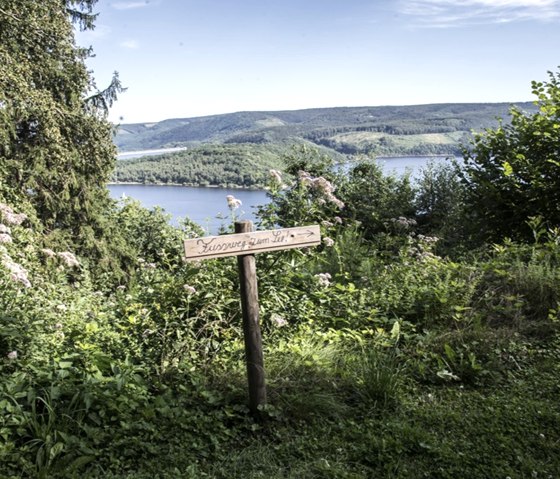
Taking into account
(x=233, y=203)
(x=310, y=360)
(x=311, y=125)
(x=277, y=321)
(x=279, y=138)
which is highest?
(x=311, y=125)

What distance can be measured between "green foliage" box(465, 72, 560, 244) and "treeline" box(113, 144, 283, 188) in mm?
10098

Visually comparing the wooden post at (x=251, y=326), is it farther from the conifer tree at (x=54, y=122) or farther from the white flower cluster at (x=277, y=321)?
the conifer tree at (x=54, y=122)

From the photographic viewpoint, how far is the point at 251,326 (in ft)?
10.0

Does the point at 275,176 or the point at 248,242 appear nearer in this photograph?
the point at 248,242

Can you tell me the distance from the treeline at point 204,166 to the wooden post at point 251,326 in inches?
523

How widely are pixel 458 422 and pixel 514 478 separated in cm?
57

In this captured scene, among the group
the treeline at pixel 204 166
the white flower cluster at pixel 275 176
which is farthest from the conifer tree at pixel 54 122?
the white flower cluster at pixel 275 176

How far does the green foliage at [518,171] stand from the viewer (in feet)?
20.7

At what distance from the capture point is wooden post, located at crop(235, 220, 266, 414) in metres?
3.03

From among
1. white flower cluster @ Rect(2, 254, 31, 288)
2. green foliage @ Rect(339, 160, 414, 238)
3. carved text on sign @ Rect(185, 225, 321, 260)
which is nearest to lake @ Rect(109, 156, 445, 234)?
green foliage @ Rect(339, 160, 414, 238)

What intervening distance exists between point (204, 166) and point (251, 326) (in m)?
22.0

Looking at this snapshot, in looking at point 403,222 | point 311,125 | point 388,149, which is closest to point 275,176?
point 403,222

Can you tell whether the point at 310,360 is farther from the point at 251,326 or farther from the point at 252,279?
the point at 252,279

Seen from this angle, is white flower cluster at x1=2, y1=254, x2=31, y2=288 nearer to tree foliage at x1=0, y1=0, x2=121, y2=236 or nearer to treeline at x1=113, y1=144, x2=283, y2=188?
tree foliage at x1=0, y1=0, x2=121, y2=236
